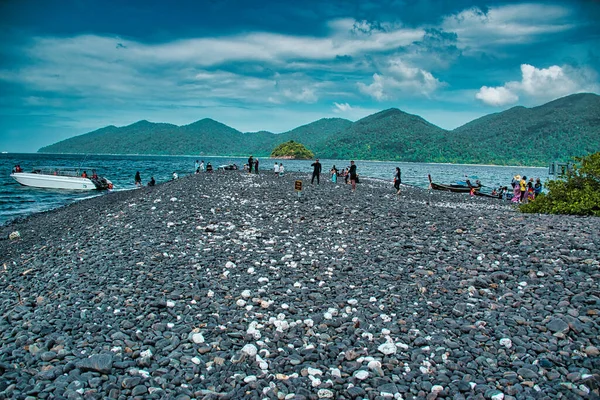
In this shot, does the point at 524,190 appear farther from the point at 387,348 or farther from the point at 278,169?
the point at 387,348

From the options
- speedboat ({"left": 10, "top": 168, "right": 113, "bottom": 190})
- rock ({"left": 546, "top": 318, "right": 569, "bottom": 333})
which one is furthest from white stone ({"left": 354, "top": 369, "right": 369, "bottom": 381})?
speedboat ({"left": 10, "top": 168, "right": 113, "bottom": 190})

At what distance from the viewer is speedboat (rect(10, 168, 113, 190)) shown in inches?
1954

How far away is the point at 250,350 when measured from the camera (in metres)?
6.43

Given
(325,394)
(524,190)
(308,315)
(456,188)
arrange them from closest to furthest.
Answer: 1. (325,394)
2. (308,315)
3. (524,190)
4. (456,188)

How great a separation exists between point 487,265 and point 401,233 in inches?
157

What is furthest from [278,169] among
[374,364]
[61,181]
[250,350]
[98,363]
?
[374,364]

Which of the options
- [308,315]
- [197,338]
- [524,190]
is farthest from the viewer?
[524,190]

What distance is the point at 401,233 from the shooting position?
540 inches

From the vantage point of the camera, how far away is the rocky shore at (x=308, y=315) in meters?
5.64

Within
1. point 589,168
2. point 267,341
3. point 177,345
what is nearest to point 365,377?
point 267,341

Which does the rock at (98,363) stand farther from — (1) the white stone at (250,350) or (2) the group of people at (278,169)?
(2) the group of people at (278,169)

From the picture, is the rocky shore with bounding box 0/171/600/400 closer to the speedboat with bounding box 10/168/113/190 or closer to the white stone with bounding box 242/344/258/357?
the white stone with bounding box 242/344/258/357

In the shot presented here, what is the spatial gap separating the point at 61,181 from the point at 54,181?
117cm

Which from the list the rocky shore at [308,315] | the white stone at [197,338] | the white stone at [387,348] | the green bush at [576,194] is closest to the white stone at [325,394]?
the rocky shore at [308,315]
